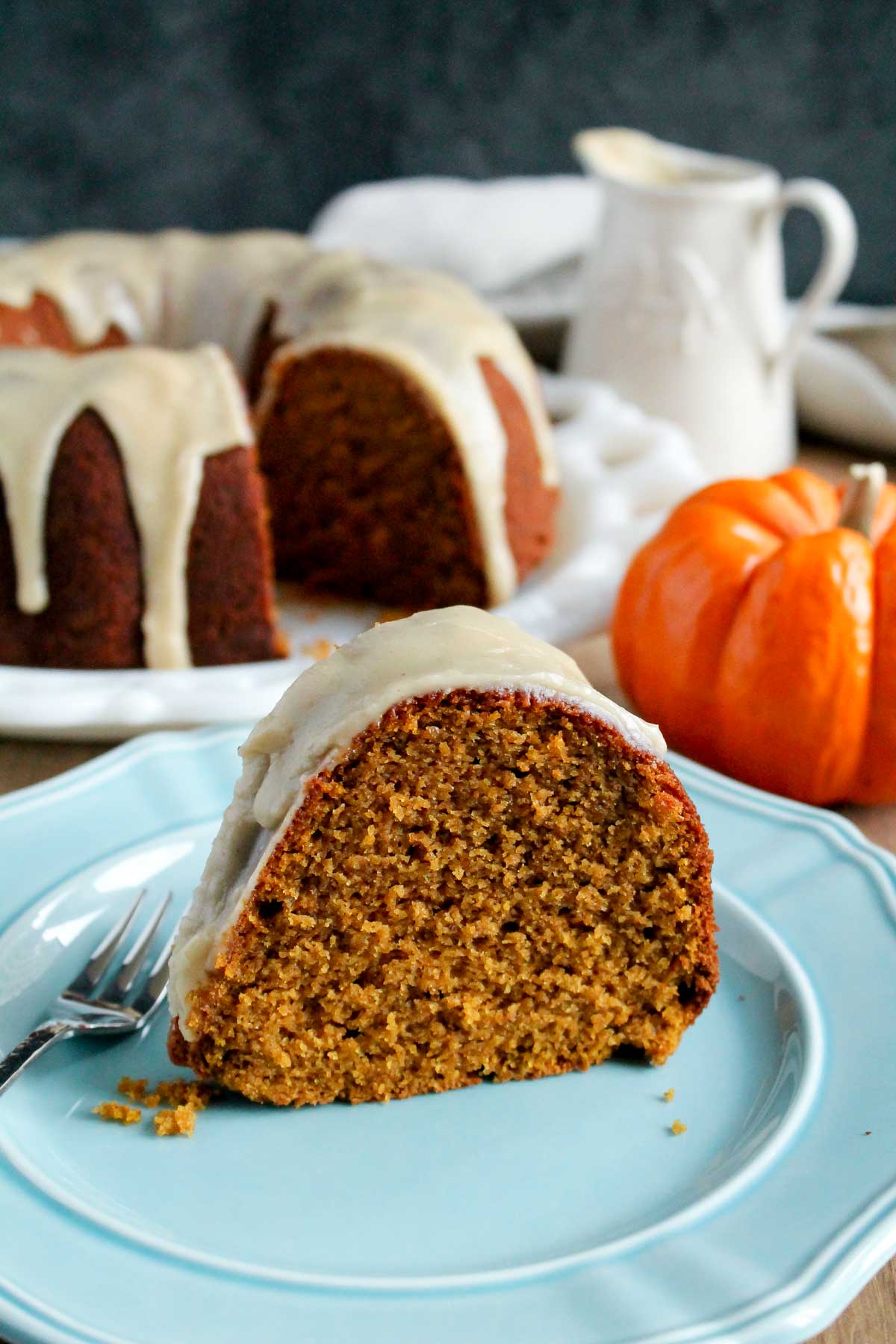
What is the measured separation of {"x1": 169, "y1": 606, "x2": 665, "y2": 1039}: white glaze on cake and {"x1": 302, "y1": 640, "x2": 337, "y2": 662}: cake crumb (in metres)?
0.85

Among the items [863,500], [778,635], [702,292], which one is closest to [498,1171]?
[778,635]

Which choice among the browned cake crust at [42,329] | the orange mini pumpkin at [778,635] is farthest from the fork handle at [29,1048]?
the browned cake crust at [42,329]

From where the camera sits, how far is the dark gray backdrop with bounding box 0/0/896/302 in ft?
12.5

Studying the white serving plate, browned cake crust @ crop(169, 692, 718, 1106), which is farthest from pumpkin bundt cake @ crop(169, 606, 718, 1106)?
the white serving plate

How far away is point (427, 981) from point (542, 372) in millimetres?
1967

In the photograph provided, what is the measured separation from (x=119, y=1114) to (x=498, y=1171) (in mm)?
313

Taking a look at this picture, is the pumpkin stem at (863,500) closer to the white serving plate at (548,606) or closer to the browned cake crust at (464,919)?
the white serving plate at (548,606)

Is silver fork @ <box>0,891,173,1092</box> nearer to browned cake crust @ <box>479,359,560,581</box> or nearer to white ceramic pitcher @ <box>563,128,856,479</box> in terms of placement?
browned cake crust @ <box>479,359,560,581</box>

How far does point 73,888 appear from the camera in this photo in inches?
58.9

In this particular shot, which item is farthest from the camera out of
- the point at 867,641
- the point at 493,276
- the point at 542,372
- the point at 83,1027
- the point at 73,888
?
the point at 493,276

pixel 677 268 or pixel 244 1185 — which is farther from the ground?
pixel 677 268

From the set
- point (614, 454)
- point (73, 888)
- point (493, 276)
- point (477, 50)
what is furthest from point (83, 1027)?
point (477, 50)

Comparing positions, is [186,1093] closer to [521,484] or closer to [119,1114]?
[119,1114]

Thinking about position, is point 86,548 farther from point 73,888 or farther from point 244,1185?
point 244,1185
